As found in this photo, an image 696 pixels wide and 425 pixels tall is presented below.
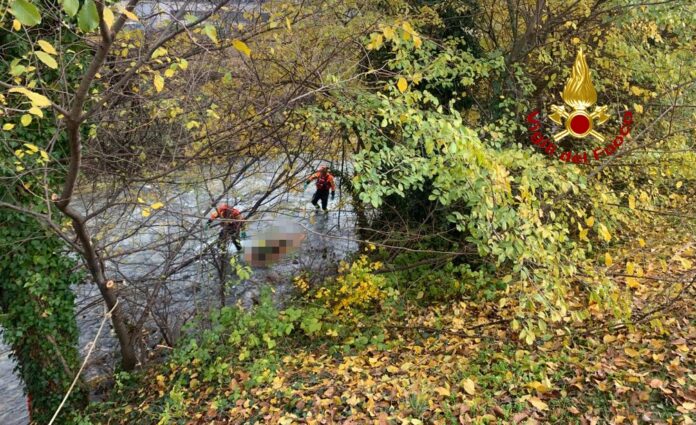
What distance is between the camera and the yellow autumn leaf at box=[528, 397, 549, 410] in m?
3.78

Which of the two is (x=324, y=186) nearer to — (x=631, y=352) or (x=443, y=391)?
(x=443, y=391)

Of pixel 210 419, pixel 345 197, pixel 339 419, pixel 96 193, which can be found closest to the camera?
pixel 339 419

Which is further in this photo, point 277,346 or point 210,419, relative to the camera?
point 277,346

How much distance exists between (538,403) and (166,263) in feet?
18.0

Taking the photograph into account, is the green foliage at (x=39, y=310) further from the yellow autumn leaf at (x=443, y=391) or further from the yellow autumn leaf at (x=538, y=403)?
the yellow autumn leaf at (x=538, y=403)

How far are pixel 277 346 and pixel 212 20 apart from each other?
4996 millimetres

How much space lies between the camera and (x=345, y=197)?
9.38 m

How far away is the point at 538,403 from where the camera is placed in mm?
3812

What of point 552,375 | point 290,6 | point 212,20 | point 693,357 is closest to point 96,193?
point 212,20

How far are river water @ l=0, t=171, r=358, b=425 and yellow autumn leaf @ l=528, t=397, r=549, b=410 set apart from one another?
2.84 m

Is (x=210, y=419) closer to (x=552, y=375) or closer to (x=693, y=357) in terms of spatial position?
(x=552, y=375)

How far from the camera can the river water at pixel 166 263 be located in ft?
21.4

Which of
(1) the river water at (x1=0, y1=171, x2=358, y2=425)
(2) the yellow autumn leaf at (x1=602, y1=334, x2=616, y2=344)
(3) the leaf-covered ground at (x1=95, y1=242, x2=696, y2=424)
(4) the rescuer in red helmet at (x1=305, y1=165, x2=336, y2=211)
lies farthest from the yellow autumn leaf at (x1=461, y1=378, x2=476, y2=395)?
(4) the rescuer in red helmet at (x1=305, y1=165, x2=336, y2=211)

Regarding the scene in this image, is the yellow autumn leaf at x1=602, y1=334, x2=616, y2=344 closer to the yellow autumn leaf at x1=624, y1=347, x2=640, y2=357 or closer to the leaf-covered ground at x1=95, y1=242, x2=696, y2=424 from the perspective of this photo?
the leaf-covered ground at x1=95, y1=242, x2=696, y2=424
